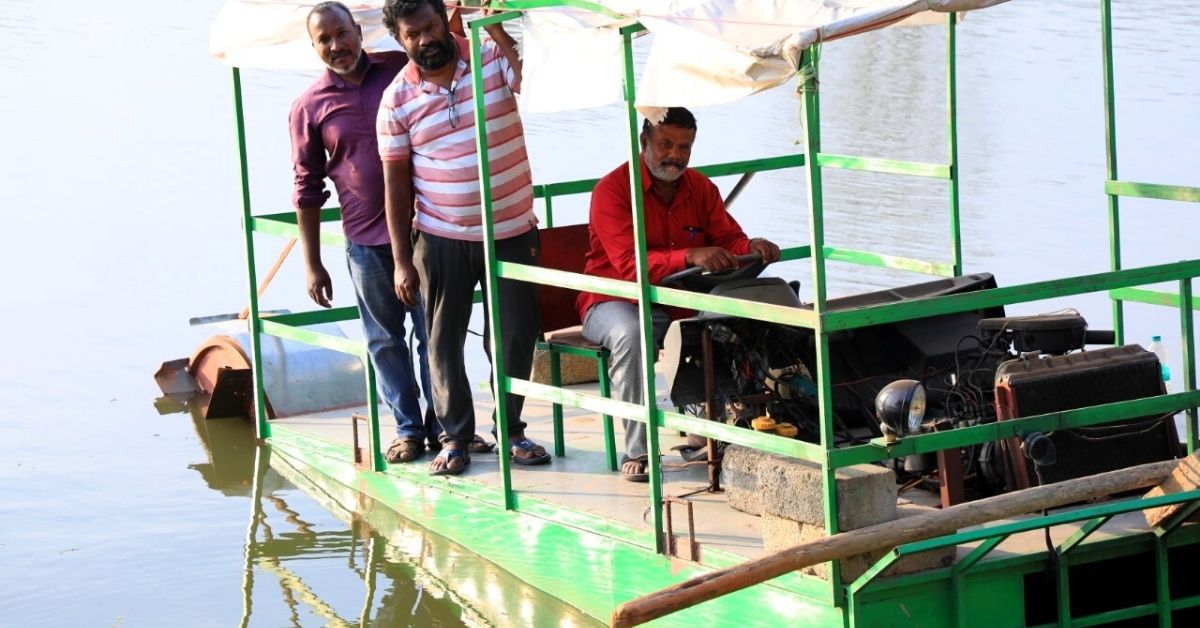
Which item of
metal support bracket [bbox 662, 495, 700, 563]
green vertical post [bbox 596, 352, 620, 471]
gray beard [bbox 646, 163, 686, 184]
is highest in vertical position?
gray beard [bbox 646, 163, 686, 184]

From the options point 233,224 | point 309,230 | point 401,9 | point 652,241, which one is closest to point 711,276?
point 652,241

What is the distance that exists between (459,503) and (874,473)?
7.77 ft

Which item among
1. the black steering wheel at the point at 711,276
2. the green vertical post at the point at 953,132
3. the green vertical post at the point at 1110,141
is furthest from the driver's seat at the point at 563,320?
the green vertical post at the point at 1110,141

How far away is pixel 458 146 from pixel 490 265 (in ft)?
1.69

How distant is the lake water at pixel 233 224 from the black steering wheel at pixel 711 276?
140 cm

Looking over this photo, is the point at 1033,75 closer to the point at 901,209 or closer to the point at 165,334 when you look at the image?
the point at 901,209

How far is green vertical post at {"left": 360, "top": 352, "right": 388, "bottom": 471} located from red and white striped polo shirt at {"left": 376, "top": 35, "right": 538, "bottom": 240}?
1.04 m

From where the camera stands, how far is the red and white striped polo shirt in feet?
22.1

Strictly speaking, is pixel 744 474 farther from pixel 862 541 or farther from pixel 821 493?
pixel 862 541

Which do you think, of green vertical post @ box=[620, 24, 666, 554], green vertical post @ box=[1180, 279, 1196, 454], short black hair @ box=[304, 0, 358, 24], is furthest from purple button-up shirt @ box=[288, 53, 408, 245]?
green vertical post @ box=[1180, 279, 1196, 454]

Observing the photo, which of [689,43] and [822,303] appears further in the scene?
[689,43]

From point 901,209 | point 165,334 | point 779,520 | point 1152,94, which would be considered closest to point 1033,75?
point 1152,94

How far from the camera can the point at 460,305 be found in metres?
6.99

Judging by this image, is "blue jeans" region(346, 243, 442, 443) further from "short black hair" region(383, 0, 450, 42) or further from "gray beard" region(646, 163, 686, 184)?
"gray beard" region(646, 163, 686, 184)
